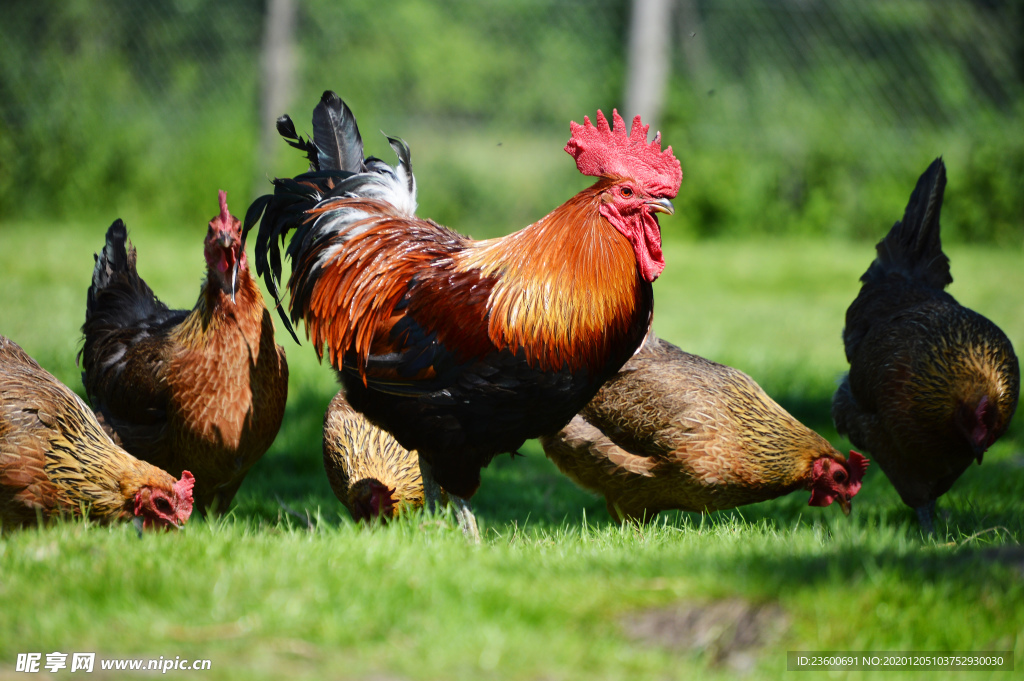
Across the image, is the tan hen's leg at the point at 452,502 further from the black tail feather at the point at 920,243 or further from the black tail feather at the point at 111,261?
the black tail feather at the point at 920,243

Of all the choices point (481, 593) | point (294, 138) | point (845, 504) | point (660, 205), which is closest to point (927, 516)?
point (845, 504)

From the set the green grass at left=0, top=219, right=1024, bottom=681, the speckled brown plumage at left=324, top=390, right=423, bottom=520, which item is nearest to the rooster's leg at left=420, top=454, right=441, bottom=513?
the speckled brown plumage at left=324, top=390, right=423, bottom=520

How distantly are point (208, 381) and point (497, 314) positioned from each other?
1561mm

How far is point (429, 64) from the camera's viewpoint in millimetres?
14141

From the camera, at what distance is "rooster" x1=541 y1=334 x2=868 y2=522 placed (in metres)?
4.63

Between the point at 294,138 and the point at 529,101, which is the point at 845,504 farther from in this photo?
the point at 529,101

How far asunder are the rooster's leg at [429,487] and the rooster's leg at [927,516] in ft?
9.42

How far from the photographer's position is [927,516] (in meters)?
4.96

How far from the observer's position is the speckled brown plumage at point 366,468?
4.51m

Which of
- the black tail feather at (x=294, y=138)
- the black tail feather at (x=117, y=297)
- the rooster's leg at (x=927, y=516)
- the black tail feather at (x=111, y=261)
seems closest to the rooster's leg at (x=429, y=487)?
the black tail feather at (x=117, y=297)

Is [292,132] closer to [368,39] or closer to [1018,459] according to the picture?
[1018,459]

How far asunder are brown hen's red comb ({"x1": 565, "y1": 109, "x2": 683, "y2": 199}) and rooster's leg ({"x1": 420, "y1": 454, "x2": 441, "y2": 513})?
181cm

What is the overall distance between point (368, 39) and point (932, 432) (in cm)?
1181

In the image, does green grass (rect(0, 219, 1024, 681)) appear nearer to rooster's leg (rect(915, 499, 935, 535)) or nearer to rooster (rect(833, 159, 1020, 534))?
rooster's leg (rect(915, 499, 935, 535))
